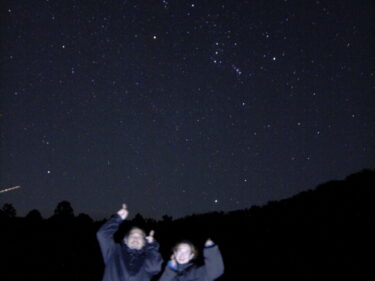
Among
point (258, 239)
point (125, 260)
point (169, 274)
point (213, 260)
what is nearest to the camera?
point (213, 260)

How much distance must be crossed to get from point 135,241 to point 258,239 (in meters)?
8.97

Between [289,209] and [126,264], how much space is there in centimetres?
1125

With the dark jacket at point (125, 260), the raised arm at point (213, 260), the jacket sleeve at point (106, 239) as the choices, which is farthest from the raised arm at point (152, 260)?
the raised arm at point (213, 260)

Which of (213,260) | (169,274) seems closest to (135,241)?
(169,274)

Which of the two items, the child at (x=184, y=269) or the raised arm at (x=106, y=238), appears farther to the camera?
the raised arm at (x=106, y=238)

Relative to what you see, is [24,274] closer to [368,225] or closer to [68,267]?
[68,267]

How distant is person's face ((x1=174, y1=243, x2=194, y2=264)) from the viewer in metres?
3.52

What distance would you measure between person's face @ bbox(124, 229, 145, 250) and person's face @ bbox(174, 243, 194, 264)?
41 cm

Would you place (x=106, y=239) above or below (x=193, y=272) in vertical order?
above

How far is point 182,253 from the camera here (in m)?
3.52

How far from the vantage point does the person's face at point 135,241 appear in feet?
12.3

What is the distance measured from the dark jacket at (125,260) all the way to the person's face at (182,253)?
0.26 meters

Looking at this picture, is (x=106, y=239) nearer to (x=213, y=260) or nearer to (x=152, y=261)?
(x=152, y=261)

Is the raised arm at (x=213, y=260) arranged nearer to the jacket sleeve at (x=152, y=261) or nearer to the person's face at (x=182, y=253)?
the person's face at (x=182, y=253)
